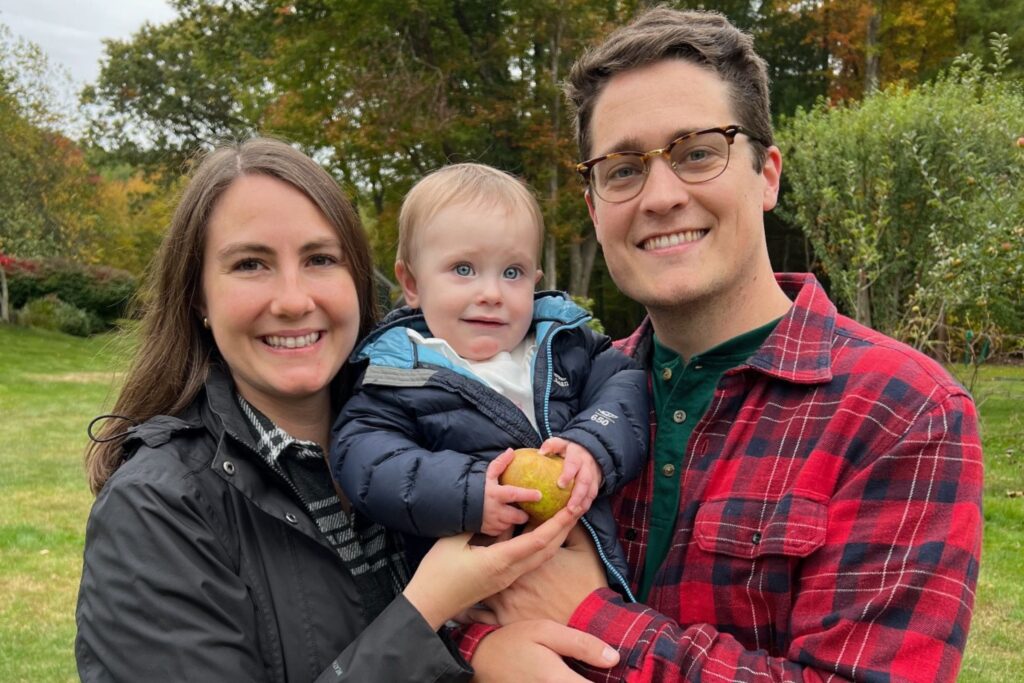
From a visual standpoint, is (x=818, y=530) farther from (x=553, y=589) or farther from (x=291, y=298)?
(x=291, y=298)

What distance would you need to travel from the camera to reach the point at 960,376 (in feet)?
41.5

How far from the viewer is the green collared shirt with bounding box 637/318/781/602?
7.72 feet

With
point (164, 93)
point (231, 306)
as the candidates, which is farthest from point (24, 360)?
point (231, 306)

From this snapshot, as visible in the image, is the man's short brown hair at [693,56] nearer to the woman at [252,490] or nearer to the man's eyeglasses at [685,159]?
the man's eyeglasses at [685,159]

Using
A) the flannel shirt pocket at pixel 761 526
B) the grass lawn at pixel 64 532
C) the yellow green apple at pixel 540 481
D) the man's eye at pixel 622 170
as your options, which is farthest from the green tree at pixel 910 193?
the yellow green apple at pixel 540 481

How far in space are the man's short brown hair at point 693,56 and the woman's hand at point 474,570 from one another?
1.12 m

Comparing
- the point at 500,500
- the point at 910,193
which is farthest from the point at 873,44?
the point at 500,500

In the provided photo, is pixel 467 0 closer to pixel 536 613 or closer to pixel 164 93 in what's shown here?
pixel 164 93

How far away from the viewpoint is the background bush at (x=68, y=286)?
106 ft

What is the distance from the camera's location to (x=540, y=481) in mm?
2197

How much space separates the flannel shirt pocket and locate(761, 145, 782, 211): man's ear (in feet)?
2.95

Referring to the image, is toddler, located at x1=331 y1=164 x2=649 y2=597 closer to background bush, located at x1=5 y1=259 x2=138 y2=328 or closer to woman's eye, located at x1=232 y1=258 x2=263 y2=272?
woman's eye, located at x1=232 y1=258 x2=263 y2=272

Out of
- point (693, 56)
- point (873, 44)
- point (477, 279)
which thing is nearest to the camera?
point (693, 56)

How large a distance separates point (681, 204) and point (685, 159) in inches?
4.9
